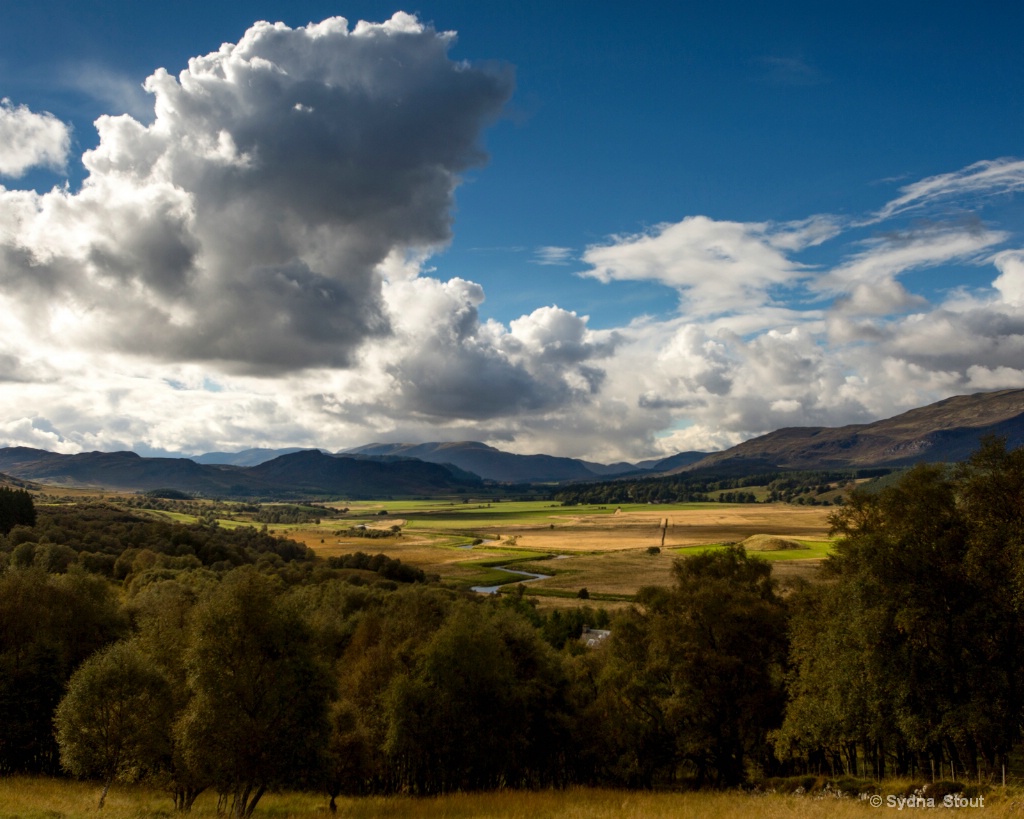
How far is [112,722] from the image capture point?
38.2m

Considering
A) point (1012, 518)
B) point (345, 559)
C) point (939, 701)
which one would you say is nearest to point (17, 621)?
point (939, 701)

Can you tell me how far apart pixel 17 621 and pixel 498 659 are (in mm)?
37872

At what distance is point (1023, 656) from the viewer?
103 feet

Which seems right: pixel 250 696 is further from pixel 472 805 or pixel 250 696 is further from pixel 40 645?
pixel 40 645

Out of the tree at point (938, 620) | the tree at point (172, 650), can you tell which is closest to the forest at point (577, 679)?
the tree at point (938, 620)

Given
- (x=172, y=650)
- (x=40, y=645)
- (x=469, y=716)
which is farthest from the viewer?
(x=40, y=645)

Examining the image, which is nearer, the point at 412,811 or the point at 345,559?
the point at 412,811

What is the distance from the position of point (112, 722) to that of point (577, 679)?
112 ft

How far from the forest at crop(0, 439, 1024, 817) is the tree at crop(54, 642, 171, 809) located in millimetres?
121

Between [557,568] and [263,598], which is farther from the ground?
[263,598]

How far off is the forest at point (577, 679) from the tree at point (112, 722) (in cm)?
12

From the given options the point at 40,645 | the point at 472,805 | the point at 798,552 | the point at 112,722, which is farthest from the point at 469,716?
the point at 798,552

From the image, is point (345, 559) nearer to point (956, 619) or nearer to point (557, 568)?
point (557, 568)

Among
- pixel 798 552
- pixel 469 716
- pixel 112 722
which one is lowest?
pixel 798 552
